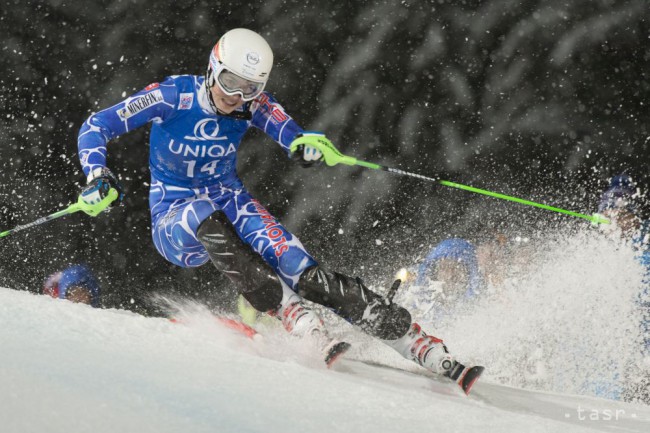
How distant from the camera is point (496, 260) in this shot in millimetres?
5051

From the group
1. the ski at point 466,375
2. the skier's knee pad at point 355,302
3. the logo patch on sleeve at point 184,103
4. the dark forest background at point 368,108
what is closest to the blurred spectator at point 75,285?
the dark forest background at point 368,108

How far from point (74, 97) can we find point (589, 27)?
13.5ft

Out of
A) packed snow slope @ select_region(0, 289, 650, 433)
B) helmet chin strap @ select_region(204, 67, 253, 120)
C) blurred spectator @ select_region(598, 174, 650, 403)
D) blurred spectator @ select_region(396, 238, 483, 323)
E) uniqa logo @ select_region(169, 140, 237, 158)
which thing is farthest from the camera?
blurred spectator @ select_region(396, 238, 483, 323)

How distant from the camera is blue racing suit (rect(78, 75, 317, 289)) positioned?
310 cm

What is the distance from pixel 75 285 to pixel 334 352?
3793 millimetres

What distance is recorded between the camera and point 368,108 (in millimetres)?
5887

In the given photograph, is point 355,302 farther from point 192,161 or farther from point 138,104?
point 138,104

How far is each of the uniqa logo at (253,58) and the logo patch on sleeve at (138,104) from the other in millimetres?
439

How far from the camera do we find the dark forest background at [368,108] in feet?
18.6

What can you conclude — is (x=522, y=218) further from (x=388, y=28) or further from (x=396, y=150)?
(x=388, y=28)

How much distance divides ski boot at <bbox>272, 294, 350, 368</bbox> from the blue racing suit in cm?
14

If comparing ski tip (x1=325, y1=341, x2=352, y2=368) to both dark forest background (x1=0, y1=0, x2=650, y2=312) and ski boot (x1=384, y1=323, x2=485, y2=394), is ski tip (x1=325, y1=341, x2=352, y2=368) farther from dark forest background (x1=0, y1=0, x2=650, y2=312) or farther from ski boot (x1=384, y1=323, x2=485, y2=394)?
dark forest background (x1=0, y1=0, x2=650, y2=312)

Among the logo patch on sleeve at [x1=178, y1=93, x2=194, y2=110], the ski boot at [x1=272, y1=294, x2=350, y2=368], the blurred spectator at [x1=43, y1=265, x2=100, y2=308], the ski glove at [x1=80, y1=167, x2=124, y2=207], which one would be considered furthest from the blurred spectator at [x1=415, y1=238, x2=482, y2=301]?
the blurred spectator at [x1=43, y1=265, x2=100, y2=308]

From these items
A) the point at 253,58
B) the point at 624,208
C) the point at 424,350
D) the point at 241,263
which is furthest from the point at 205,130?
the point at 624,208
